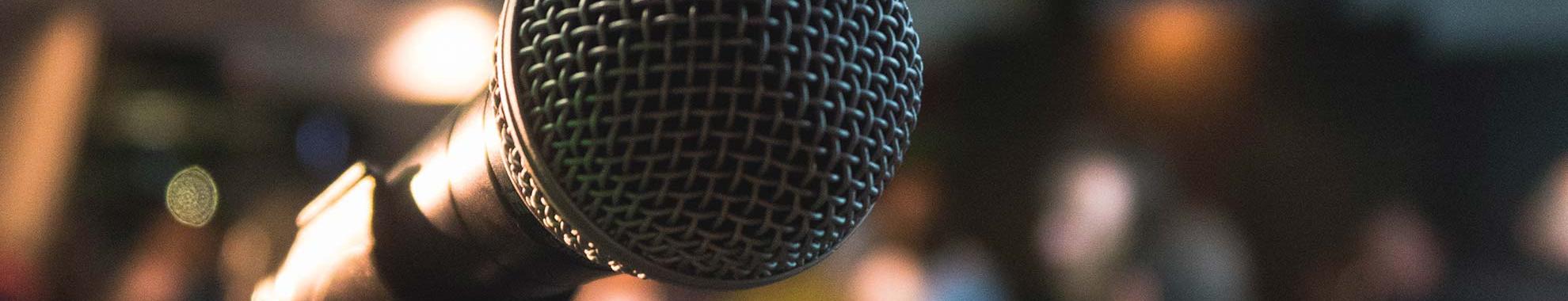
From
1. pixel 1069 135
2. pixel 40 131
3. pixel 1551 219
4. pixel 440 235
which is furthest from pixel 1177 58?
pixel 440 235

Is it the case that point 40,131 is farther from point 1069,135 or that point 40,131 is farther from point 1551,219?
point 1551,219

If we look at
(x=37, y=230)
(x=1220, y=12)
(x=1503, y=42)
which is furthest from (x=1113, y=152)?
(x=37, y=230)

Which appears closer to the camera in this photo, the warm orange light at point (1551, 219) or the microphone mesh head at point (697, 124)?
the microphone mesh head at point (697, 124)

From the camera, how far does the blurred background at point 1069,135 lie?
2359mm

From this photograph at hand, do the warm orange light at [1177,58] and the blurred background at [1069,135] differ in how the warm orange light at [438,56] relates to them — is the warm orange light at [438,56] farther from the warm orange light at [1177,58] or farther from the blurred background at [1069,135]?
the warm orange light at [1177,58]

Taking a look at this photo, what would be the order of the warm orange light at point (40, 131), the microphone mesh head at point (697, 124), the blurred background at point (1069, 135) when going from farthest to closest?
the blurred background at point (1069, 135) → the warm orange light at point (40, 131) → the microphone mesh head at point (697, 124)

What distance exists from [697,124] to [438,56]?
343 cm

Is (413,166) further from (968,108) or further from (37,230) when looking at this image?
(968,108)

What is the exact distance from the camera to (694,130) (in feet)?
1.32

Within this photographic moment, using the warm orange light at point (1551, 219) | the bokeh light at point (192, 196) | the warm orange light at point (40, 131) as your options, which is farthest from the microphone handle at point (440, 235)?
the warm orange light at point (1551, 219)

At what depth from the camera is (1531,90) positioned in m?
2.83

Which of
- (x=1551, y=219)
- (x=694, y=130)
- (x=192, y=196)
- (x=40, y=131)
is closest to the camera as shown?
(x=694, y=130)

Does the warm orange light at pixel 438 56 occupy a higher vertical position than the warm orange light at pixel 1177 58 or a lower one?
higher

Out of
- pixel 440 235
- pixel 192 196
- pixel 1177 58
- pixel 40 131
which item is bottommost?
pixel 1177 58
